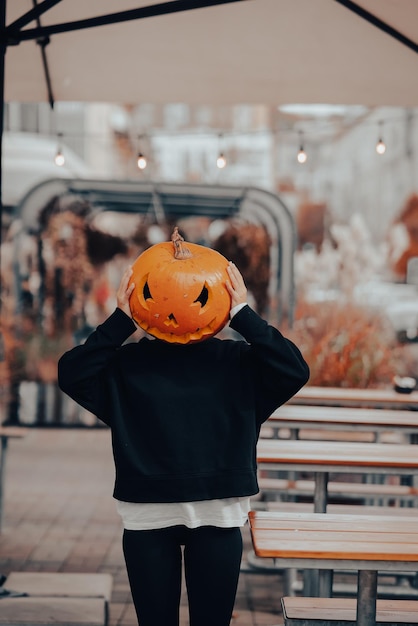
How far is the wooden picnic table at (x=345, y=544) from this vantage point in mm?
2439

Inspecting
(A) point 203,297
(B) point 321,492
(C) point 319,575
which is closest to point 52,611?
(C) point 319,575

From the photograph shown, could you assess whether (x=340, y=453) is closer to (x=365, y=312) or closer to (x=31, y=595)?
(x=31, y=595)

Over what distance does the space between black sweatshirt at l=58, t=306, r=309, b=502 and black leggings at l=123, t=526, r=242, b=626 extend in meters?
0.14

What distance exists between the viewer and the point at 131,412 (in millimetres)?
2398

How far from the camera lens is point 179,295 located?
7.84 ft

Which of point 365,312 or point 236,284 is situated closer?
point 236,284

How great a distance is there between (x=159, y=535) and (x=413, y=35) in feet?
10.3

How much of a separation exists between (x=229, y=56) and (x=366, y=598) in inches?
123

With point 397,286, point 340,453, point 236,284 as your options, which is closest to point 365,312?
point 397,286

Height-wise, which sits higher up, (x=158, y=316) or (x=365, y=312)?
(x=158, y=316)

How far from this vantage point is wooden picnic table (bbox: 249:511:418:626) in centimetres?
244

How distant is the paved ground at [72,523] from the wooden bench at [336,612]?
3.61 feet

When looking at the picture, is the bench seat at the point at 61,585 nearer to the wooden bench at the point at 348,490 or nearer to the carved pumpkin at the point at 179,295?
the wooden bench at the point at 348,490

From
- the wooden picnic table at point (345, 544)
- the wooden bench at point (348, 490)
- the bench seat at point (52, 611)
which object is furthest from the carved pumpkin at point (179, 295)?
the wooden bench at point (348, 490)
